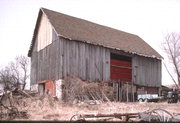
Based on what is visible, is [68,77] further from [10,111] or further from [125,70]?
[10,111]

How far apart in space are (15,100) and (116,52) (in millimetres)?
11774

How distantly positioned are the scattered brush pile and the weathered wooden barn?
33.4 inches

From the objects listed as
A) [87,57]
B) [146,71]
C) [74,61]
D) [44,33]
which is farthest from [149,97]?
[44,33]

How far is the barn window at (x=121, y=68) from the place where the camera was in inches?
926

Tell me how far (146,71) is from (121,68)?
3.71m

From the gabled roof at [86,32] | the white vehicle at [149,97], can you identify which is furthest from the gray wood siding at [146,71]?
the white vehicle at [149,97]

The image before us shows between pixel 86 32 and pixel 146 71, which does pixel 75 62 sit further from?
pixel 146 71

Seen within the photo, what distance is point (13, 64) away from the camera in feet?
176

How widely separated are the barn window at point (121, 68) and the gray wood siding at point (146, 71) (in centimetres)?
57

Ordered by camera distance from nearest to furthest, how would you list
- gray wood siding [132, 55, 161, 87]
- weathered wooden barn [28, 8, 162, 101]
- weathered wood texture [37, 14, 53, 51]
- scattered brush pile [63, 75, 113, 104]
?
scattered brush pile [63, 75, 113, 104]
weathered wooden barn [28, 8, 162, 101]
weathered wood texture [37, 14, 53, 51]
gray wood siding [132, 55, 161, 87]

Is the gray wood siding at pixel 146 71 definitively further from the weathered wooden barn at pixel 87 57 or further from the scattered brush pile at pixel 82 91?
the scattered brush pile at pixel 82 91

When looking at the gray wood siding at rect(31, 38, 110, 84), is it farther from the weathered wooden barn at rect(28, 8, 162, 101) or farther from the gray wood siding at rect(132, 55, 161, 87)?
the gray wood siding at rect(132, 55, 161, 87)

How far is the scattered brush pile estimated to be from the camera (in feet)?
62.7

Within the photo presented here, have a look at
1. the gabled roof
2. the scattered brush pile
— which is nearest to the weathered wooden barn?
the gabled roof
